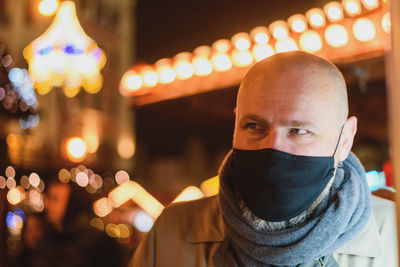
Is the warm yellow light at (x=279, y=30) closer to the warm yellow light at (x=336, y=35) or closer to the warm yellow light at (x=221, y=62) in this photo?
the warm yellow light at (x=336, y=35)

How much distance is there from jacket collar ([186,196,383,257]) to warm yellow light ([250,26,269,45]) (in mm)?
3989

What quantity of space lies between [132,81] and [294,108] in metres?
5.90

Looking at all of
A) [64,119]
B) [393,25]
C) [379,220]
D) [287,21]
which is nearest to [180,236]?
[379,220]

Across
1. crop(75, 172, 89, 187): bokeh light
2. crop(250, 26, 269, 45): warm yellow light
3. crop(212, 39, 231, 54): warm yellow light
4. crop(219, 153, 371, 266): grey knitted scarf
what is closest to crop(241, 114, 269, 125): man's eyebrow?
crop(219, 153, 371, 266): grey knitted scarf

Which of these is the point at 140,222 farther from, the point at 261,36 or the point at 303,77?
the point at 303,77

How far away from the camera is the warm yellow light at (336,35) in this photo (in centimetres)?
533

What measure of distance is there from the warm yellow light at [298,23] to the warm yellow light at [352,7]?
0.52 m

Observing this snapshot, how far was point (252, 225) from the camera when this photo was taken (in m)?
1.89

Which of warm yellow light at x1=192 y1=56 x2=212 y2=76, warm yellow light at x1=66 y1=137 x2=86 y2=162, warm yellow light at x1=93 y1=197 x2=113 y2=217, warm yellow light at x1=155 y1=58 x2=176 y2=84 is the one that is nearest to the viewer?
warm yellow light at x1=192 y1=56 x2=212 y2=76

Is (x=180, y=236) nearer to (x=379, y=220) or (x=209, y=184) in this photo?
(x=379, y=220)

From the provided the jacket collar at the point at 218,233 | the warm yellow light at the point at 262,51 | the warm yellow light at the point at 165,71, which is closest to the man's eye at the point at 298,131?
the jacket collar at the point at 218,233

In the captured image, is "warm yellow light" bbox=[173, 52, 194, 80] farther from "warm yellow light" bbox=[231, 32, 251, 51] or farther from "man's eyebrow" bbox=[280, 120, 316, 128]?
"man's eyebrow" bbox=[280, 120, 316, 128]

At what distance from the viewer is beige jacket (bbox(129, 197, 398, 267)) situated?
6.41 feet

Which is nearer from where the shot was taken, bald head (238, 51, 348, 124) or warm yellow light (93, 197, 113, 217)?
bald head (238, 51, 348, 124)
